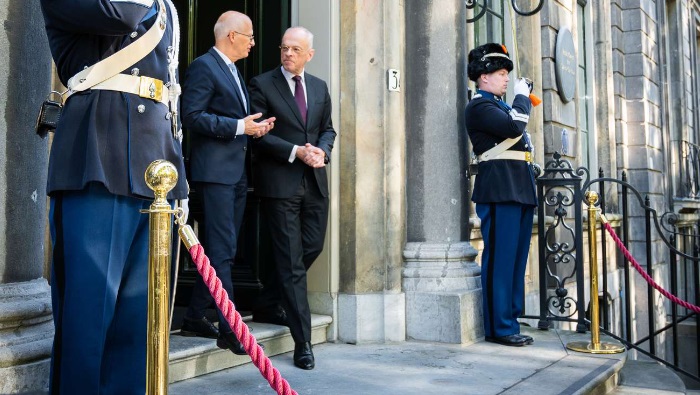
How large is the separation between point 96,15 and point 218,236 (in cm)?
183

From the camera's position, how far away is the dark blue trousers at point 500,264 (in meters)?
5.32

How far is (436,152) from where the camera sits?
18.5 ft

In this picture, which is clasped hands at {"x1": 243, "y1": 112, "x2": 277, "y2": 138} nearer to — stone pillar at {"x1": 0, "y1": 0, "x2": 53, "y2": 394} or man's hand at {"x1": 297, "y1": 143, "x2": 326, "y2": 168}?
man's hand at {"x1": 297, "y1": 143, "x2": 326, "y2": 168}

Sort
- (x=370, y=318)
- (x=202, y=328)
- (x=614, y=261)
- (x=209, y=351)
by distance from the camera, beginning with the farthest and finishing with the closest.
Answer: (x=614, y=261) < (x=370, y=318) < (x=202, y=328) < (x=209, y=351)

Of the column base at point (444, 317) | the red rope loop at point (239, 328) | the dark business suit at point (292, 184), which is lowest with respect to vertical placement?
the column base at point (444, 317)

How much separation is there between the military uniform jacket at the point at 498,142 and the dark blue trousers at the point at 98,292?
3.16 m

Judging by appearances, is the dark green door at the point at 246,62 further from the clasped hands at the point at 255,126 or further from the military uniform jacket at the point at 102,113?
the military uniform jacket at the point at 102,113

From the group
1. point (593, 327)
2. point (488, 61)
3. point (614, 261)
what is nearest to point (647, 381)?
point (593, 327)

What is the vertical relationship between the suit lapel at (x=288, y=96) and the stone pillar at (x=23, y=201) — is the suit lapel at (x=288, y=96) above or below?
above

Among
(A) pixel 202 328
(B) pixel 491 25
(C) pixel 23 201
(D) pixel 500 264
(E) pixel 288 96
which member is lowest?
(A) pixel 202 328

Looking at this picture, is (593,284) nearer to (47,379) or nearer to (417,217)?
(417,217)

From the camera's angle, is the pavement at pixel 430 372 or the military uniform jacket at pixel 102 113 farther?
the pavement at pixel 430 372

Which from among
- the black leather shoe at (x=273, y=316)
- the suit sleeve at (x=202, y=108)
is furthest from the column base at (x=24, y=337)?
the black leather shoe at (x=273, y=316)

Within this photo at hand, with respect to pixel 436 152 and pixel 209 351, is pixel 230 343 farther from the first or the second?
pixel 436 152
